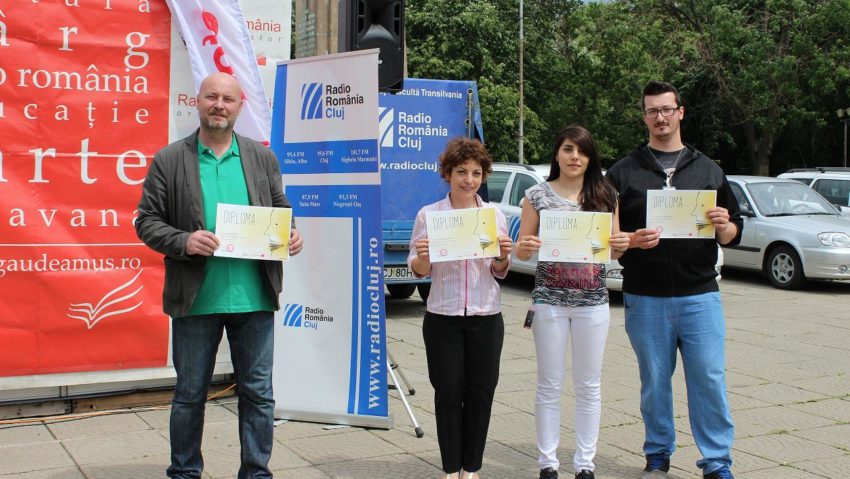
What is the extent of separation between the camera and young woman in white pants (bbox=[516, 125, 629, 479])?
4.79 meters

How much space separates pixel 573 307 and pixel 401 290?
8.11 meters

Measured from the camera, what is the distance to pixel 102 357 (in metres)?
6.25

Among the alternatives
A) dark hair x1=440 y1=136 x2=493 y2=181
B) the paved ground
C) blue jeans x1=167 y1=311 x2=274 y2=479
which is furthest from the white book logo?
dark hair x1=440 y1=136 x2=493 y2=181

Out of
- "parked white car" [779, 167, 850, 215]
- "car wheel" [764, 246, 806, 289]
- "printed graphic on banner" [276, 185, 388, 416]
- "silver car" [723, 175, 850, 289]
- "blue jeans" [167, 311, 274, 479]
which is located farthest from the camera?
"parked white car" [779, 167, 850, 215]

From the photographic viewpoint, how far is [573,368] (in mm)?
4840

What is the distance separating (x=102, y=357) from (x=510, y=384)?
3175 mm

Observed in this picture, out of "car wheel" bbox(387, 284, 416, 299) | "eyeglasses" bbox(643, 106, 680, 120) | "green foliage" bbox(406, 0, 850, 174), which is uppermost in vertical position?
"green foliage" bbox(406, 0, 850, 174)

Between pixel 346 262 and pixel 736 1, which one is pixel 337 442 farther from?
pixel 736 1

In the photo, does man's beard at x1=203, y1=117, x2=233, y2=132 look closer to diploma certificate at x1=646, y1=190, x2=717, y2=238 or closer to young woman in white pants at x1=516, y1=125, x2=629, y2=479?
young woman in white pants at x1=516, y1=125, x2=629, y2=479

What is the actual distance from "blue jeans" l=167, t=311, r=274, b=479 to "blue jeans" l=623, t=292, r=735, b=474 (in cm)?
200

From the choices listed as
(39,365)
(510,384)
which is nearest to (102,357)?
(39,365)

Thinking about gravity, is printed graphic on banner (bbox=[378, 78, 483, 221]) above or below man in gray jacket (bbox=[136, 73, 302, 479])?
above

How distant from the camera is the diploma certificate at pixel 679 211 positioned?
4.79 meters

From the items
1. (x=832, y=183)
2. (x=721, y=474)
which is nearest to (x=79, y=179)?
(x=721, y=474)
